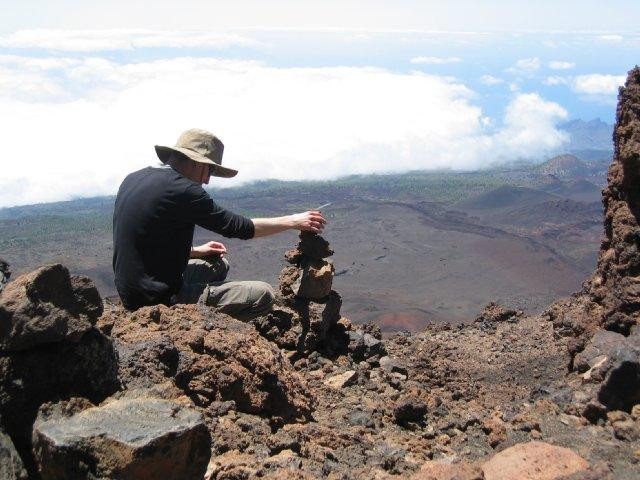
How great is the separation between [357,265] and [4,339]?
41.2 m

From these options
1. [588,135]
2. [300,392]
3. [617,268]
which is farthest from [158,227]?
[588,135]

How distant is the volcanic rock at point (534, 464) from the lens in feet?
10.1

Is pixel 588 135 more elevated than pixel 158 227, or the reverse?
pixel 158 227

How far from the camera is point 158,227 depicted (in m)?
4.85

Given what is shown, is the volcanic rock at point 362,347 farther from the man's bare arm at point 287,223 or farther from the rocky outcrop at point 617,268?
the man's bare arm at point 287,223

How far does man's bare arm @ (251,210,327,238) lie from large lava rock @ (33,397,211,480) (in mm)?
2181

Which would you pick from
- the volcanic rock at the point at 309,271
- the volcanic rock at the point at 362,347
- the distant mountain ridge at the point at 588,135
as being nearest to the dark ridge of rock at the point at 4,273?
the volcanic rock at the point at 309,271

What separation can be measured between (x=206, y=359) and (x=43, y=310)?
52.2 inches

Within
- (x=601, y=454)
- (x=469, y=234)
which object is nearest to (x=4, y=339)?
(x=601, y=454)

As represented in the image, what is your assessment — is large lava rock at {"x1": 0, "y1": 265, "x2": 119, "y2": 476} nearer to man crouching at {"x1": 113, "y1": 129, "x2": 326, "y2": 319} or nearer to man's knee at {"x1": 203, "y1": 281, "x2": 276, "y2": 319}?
man crouching at {"x1": 113, "y1": 129, "x2": 326, "y2": 319}

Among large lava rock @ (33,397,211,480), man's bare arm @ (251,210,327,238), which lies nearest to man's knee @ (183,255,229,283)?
man's bare arm @ (251,210,327,238)

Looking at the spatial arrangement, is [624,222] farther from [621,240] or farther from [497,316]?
[497,316]

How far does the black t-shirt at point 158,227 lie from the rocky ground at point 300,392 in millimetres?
304

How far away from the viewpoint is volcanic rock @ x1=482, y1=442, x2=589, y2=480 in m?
3.08
